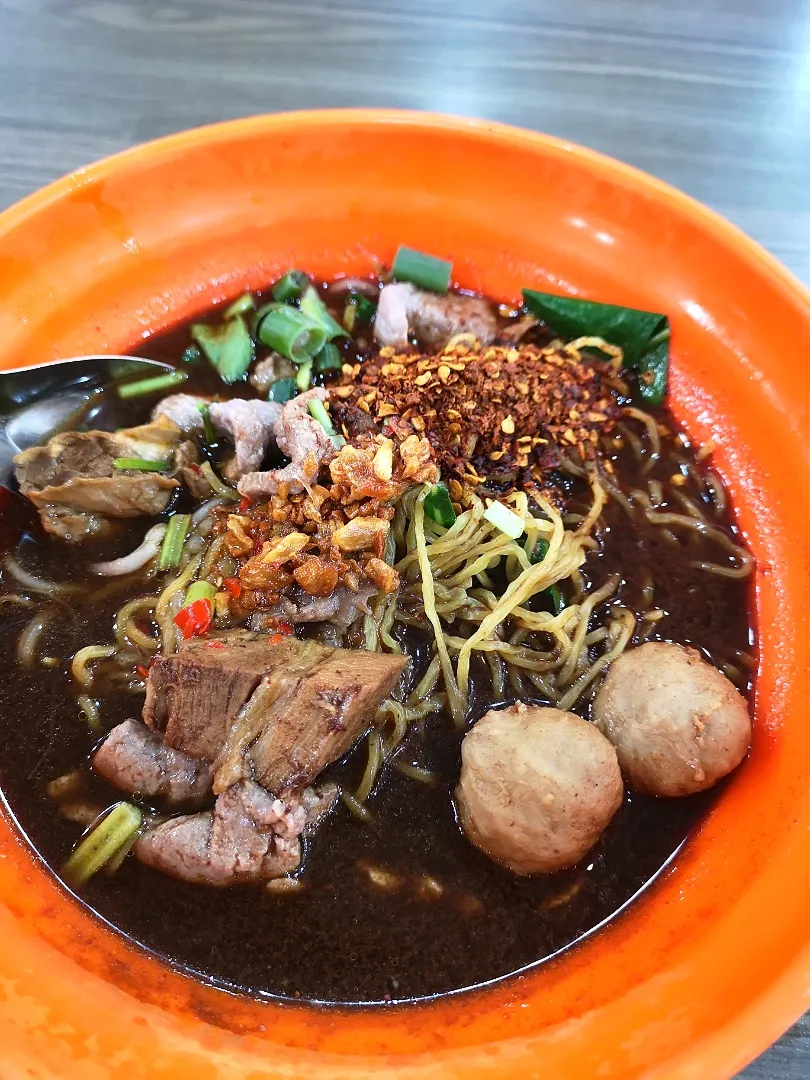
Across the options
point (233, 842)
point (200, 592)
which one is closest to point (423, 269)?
point (200, 592)

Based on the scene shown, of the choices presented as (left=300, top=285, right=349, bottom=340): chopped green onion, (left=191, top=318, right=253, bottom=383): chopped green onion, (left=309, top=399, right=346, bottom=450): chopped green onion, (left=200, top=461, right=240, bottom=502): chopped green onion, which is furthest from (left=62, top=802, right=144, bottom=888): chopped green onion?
(left=300, top=285, right=349, bottom=340): chopped green onion

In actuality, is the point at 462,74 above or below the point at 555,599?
above

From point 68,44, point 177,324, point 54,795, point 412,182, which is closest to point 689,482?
point 412,182

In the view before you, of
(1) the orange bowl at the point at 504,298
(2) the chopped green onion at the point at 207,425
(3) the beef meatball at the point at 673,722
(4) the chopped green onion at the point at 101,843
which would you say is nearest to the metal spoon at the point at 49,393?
→ (1) the orange bowl at the point at 504,298

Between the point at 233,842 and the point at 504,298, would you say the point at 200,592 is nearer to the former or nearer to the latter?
the point at 233,842

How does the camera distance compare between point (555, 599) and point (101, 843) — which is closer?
point (101, 843)

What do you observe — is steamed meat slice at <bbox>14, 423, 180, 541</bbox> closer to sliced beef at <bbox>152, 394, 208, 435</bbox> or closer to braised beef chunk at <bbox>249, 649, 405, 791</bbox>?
sliced beef at <bbox>152, 394, 208, 435</bbox>

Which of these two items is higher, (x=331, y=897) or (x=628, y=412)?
(x=628, y=412)

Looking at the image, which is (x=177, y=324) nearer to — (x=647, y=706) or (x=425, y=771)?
(x=425, y=771)
